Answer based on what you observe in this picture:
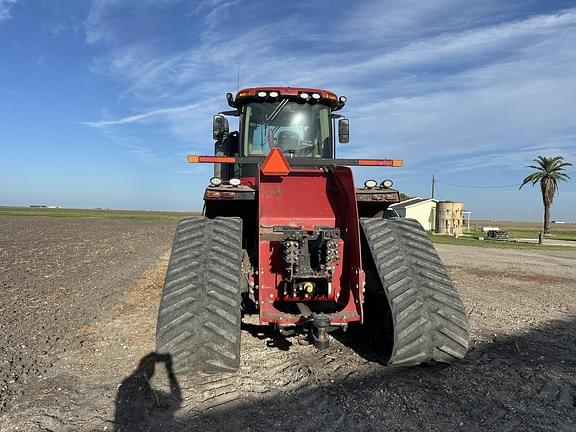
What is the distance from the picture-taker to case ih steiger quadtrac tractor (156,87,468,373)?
4094 mm

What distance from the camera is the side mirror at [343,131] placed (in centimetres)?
726

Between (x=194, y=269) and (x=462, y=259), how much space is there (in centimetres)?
1402

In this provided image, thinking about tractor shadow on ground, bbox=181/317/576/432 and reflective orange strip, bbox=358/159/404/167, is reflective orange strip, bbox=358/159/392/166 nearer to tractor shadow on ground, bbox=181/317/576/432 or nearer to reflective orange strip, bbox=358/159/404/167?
reflective orange strip, bbox=358/159/404/167

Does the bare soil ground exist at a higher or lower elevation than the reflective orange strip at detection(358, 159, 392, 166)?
lower

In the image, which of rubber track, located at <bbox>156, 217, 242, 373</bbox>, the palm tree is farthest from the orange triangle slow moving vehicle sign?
the palm tree

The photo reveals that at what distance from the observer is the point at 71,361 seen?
4.84 meters

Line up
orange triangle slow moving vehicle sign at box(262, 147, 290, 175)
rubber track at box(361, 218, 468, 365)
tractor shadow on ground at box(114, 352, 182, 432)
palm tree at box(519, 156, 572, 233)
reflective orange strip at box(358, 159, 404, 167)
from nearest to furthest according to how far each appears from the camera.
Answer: tractor shadow on ground at box(114, 352, 182, 432)
rubber track at box(361, 218, 468, 365)
orange triangle slow moving vehicle sign at box(262, 147, 290, 175)
reflective orange strip at box(358, 159, 404, 167)
palm tree at box(519, 156, 572, 233)

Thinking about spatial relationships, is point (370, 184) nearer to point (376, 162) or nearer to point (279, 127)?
point (376, 162)

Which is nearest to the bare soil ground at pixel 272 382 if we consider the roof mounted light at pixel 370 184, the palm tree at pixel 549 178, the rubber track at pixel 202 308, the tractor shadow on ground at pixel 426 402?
the tractor shadow on ground at pixel 426 402

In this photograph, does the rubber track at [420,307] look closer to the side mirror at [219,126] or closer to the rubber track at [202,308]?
the rubber track at [202,308]

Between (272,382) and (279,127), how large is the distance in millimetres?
3559

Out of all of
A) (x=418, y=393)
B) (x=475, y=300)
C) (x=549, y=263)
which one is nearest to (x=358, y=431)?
(x=418, y=393)

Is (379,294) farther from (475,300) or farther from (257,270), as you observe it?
(475,300)

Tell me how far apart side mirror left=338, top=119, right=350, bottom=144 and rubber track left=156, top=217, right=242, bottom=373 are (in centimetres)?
334
